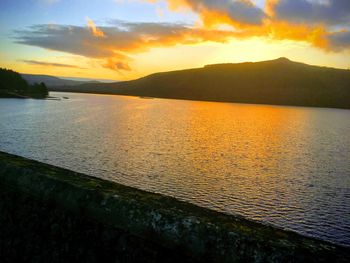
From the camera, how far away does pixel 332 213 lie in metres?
25.1

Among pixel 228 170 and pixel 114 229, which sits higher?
pixel 114 229

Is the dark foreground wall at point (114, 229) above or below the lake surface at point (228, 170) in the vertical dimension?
above

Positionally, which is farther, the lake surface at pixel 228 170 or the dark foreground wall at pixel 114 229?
the lake surface at pixel 228 170

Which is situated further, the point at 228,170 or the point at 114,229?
the point at 228,170

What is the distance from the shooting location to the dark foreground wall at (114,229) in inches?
144

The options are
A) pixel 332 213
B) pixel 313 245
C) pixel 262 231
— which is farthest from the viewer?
pixel 332 213

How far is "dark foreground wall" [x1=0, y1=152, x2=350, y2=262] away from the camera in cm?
367

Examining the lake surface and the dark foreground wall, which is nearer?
the dark foreground wall

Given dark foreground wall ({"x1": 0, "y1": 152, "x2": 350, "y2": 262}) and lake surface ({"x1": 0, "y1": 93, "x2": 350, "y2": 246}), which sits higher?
dark foreground wall ({"x1": 0, "y1": 152, "x2": 350, "y2": 262})

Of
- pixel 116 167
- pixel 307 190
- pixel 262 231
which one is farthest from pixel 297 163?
pixel 262 231

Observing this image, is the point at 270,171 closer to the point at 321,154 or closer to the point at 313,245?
the point at 321,154

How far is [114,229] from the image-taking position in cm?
426

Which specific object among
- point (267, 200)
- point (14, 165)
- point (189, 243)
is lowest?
point (267, 200)

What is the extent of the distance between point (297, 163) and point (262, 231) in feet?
148
